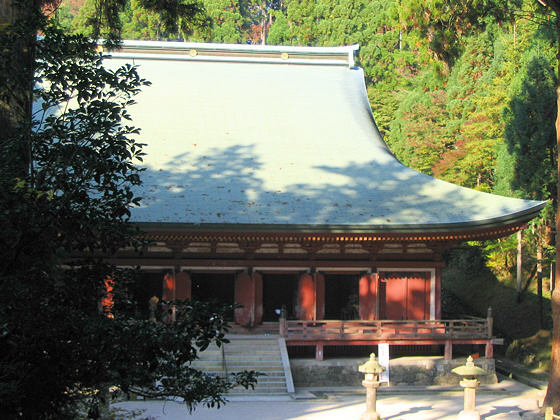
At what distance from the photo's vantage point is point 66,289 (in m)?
5.93

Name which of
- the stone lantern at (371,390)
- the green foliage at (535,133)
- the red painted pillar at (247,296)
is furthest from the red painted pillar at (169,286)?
the green foliage at (535,133)

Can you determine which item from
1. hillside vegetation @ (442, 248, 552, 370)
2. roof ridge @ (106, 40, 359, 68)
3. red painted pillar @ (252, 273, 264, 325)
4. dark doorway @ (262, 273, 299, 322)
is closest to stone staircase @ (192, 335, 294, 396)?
red painted pillar @ (252, 273, 264, 325)

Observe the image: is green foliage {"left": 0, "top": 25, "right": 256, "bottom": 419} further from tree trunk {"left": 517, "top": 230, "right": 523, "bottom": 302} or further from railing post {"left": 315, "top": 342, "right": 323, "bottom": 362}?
tree trunk {"left": 517, "top": 230, "right": 523, "bottom": 302}

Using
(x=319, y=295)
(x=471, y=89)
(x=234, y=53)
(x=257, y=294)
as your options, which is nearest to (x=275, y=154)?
(x=257, y=294)

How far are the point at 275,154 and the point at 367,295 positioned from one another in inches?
196

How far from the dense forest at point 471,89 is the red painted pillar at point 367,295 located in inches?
215

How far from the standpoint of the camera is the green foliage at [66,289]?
5293 mm

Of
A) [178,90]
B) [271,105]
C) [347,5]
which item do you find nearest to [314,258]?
[271,105]

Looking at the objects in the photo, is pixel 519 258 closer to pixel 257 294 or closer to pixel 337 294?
pixel 337 294

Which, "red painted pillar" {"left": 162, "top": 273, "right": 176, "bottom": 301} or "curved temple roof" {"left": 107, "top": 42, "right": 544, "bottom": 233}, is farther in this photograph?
"red painted pillar" {"left": 162, "top": 273, "right": 176, "bottom": 301}

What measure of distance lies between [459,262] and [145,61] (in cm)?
1671

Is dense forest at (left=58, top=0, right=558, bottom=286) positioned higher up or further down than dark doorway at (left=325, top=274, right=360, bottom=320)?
higher up

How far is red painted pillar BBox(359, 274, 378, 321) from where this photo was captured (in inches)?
730

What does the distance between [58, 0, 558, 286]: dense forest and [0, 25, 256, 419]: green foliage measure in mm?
5090
